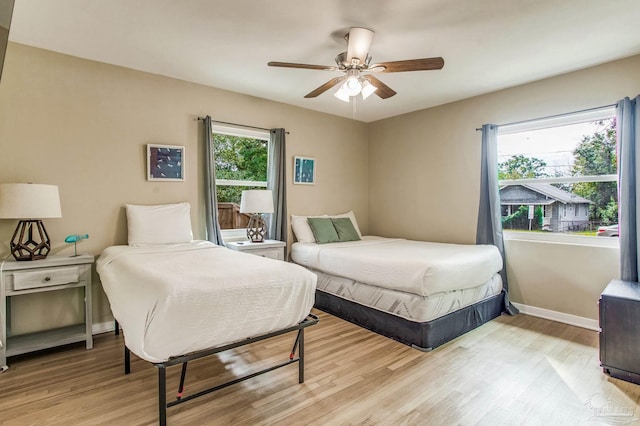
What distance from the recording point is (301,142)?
4629mm

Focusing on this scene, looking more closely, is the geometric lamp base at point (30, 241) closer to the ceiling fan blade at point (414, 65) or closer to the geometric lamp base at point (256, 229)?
the geometric lamp base at point (256, 229)

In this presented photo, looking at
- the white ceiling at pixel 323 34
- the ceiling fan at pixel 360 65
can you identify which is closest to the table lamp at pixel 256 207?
the white ceiling at pixel 323 34

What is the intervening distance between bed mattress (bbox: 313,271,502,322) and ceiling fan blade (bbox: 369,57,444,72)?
1760mm

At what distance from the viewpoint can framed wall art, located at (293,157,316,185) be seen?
4.55 metres

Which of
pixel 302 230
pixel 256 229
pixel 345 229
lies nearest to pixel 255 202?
pixel 256 229

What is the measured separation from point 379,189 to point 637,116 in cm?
304

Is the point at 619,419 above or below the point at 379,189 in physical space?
below

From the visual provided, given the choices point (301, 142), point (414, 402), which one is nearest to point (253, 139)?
point (301, 142)

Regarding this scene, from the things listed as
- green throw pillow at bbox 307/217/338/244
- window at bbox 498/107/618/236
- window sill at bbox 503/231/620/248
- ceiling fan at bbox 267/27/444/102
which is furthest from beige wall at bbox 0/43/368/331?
window sill at bbox 503/231/620/248

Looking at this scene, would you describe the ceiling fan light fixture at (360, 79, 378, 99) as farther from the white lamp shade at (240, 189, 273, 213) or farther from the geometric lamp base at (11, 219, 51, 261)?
the geometric lamp base at (11, 219, 51, 261)

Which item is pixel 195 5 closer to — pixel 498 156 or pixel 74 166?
pixel 74 166

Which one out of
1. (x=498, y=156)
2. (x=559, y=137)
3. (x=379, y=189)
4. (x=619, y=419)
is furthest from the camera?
(x=379, y=189)

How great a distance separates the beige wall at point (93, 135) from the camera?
2785 millimetres

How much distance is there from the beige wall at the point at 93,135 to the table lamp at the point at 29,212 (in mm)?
129
